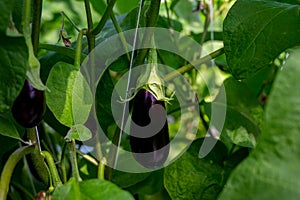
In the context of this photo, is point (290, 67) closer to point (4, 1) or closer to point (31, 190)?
point (4, 1)

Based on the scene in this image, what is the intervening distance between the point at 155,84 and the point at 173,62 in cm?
45

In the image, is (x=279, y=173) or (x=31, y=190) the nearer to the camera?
(x=279, y=173)

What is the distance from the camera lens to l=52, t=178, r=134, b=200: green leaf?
0.42 meters

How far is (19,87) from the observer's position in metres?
0.43

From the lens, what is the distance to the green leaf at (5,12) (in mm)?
398

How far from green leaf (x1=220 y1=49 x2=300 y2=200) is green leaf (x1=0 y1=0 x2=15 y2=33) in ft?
0.69

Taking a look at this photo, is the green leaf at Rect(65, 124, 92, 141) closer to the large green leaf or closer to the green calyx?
the green calyx

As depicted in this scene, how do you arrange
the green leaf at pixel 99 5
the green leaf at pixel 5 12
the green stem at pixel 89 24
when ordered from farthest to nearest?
the green leaf at pixel 99 5
the green stem at pixel 89 24
the green leaf at pixel 5 12

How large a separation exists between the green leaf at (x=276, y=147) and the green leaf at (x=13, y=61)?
0.68 feet

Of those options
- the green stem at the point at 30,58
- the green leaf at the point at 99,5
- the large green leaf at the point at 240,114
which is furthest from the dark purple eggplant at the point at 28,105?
the green leaf at the point at 99,5

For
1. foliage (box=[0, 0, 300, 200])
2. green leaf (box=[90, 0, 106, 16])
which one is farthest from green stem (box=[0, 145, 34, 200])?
green leaf (box=[90, 0, 106, 16])

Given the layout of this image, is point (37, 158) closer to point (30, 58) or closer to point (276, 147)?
point (30, 58)

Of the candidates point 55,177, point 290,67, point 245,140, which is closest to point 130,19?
point 245,140

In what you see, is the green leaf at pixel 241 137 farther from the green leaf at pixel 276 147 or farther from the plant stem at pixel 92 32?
the green leaf at pixel 276 147
